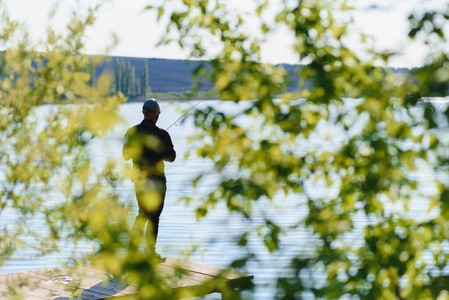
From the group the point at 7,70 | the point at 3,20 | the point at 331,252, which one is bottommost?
the point at 331,252

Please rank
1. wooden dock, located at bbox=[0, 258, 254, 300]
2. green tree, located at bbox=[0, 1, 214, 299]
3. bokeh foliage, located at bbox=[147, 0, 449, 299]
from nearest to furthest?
wooden dock, located at bbox=[0, 258, 254, 300], bokeh foliage, located at bbox=[147, 0, 449, 299], green tree, located at bbox=[0, 1, 214, 299]

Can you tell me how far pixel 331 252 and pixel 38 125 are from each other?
90.8 inches

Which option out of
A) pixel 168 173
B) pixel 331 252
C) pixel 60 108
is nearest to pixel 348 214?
pixel 331 252

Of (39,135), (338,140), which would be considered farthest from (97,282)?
(338,140)

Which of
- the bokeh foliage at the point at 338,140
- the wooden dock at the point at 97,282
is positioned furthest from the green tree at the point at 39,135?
the bokeh foliage at the point at 338,140

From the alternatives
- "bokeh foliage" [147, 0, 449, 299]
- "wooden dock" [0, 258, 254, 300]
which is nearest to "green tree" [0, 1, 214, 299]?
"wooden dock" [0, 258, 254, 300]

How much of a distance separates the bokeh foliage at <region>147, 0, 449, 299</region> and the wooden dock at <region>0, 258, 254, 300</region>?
23cm

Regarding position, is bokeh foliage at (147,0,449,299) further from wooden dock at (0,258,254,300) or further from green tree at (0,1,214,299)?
green tree at (0,1,214,299)

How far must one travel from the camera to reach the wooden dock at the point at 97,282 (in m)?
1.71

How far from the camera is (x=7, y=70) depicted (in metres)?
3.75

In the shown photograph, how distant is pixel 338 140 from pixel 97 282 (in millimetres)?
4679

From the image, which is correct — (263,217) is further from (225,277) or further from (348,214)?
(225,277)

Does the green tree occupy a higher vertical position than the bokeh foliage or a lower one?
higher

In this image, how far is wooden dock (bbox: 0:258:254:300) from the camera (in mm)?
1707
